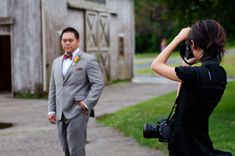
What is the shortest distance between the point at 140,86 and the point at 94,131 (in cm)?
1167

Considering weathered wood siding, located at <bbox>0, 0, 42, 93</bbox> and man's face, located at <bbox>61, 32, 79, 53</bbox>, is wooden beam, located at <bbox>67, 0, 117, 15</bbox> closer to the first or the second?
weathered wood siding, located at <bbox>0, 0, 42, 93</bbox>

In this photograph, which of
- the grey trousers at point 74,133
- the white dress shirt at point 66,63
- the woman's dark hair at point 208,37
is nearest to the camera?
the woman's dark hair at point 208,37

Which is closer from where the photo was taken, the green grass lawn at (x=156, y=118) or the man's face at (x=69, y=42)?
the man's face at (x=69, y=42)

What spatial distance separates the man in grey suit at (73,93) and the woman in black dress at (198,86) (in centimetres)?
234

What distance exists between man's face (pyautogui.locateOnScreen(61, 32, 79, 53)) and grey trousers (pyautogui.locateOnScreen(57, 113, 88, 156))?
28.4 inches

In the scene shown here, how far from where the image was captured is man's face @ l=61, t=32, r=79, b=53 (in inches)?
237

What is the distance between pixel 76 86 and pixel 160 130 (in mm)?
2322

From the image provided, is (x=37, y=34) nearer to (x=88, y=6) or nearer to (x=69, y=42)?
(x=88, y=6)

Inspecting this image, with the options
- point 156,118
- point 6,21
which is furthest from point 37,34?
point 156,118

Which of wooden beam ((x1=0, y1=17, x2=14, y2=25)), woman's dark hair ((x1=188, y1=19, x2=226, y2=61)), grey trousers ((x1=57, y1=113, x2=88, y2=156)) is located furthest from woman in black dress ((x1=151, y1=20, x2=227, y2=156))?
wooden beam ((x1=0, y1=17, x2=14, y2=25))

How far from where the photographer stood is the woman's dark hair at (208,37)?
3613mm

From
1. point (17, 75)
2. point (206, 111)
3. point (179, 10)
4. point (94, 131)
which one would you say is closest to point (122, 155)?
point (94, 131)

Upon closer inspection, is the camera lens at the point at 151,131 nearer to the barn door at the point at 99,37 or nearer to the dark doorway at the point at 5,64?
the barn door at the point at 99,37

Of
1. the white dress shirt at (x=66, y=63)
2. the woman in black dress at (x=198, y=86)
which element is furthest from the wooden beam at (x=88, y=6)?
the woman in black dress at (x=198, y=86)
